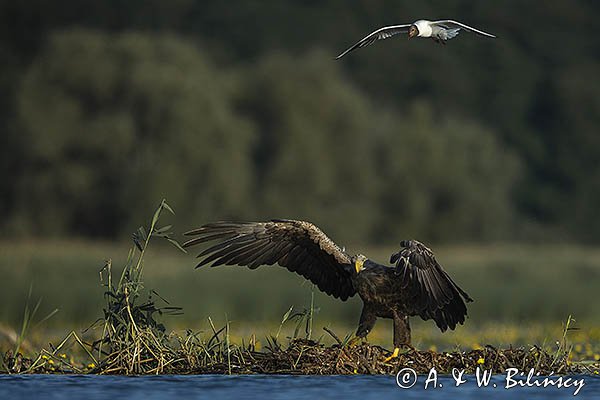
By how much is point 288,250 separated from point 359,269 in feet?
2.80

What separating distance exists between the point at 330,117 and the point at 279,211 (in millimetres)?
3175

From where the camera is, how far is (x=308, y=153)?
129 feet

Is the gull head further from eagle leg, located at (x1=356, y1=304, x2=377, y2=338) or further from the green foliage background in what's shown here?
the green foliage background

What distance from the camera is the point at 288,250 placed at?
1057 cm

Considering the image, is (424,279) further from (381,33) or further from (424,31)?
(381,33)

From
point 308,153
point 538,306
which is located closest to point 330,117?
point 308,153

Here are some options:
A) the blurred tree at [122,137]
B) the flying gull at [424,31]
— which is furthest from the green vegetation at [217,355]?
the blurred tree at [122,137]

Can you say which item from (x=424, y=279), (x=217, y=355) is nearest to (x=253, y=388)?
(x=217, y=355)

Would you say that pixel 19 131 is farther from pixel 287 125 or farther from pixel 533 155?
pixel 533 155

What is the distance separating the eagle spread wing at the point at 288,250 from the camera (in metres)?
10.4

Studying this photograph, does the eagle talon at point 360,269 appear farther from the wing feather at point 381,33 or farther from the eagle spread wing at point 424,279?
the wing feather at point 381,33

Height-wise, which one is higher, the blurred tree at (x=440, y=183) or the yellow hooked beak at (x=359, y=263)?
the blurred tree at (x=440, y=183)

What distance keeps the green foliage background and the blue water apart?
83.3 ft

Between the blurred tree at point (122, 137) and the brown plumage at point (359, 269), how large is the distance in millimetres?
24436
